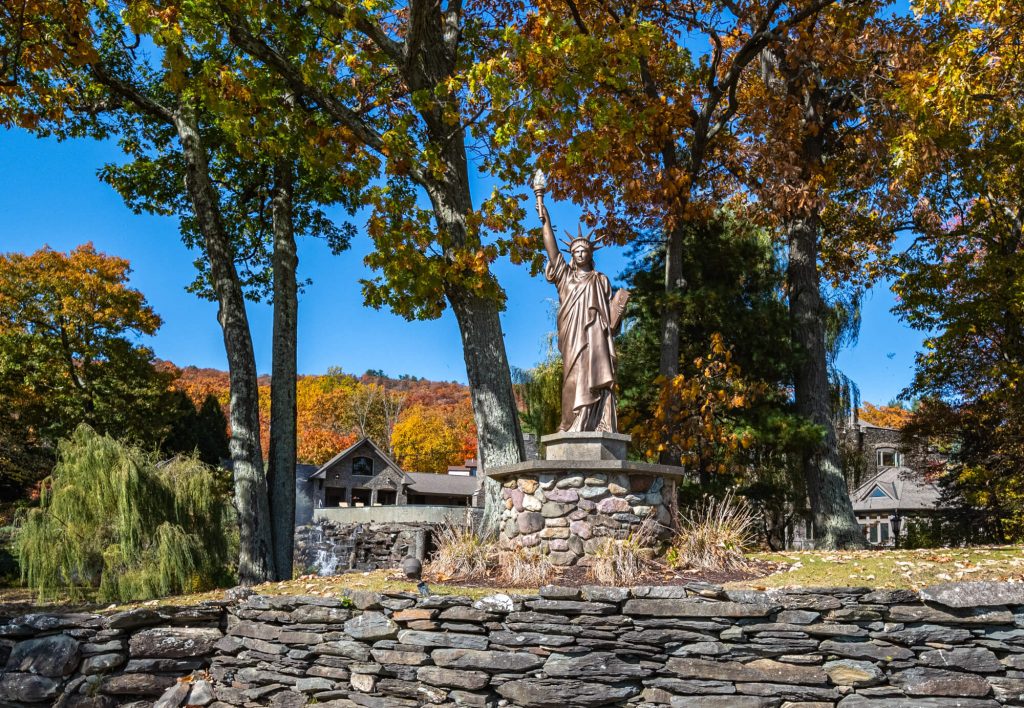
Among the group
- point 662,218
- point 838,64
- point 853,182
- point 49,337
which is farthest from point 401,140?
point 49,337

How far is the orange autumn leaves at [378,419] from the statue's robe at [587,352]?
35978mm

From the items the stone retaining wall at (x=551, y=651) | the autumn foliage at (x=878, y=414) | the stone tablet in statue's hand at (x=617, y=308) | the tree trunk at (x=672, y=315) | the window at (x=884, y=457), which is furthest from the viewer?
the window at (x=884, y=457)

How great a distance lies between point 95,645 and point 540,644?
4.13 metres

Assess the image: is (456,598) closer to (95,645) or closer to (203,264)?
(95,645)

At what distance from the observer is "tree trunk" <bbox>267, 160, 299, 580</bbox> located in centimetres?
980

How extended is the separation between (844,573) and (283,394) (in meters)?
7.07

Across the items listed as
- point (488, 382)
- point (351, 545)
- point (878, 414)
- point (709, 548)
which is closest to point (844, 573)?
point (709, 548)

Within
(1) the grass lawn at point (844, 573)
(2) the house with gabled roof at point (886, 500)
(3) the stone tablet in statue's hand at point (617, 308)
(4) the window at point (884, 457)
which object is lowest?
(2) the house with gabled roof at point (886, 500)

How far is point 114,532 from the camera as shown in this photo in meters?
11.2

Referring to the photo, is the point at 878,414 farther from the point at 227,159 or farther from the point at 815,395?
the point at 227,159

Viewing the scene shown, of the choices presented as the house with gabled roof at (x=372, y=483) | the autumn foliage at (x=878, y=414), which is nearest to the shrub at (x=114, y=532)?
the house with gabled roof at (x=372, y=483)

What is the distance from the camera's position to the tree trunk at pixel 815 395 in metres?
12.1

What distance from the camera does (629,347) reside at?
47.0 feet

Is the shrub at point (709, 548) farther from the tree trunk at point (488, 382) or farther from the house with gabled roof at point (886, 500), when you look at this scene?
the house with gabled roof at point (886, 500)
